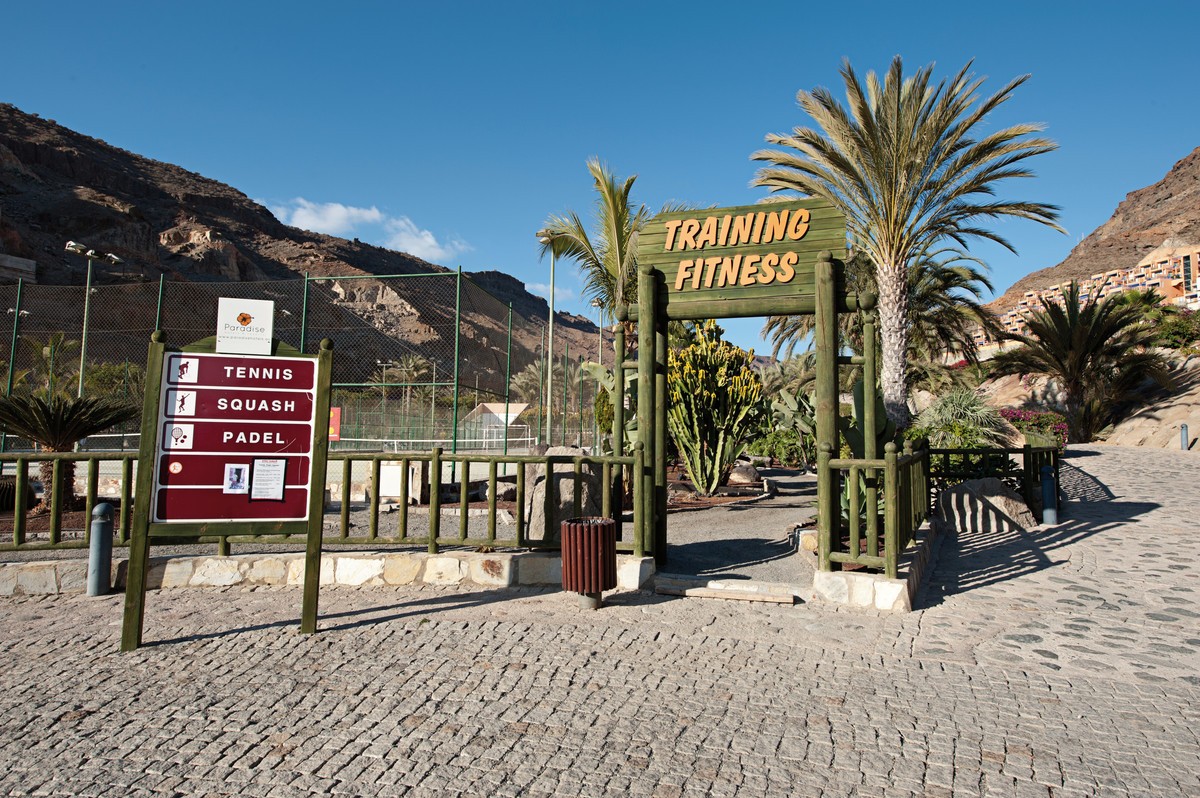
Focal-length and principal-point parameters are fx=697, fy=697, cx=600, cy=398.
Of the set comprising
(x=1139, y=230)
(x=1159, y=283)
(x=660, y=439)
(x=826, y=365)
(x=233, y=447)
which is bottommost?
(x=233, y=447)

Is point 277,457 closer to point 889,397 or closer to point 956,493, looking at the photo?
point 956,493

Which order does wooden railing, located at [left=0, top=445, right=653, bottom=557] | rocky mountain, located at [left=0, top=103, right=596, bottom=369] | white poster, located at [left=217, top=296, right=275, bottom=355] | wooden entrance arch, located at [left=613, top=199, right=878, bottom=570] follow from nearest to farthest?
white poster, located at [left=217, top=296, right=275, bottom=355] < wooden railing, located at [left=0, top=445, right=653, bottom=557] < wooden entrance arch, located at [left=613, top=199, right=878, bottom=570] < rocky mountain, located at [left=0, top=103, right=596, bottom=369]

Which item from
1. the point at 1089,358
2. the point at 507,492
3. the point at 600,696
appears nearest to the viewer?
the point at 600,696

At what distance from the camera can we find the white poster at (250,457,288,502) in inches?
198

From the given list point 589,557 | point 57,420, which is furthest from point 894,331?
point 57,420

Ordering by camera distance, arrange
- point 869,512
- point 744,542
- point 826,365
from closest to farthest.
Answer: point 869,512 → point 826,365 → point 744,542

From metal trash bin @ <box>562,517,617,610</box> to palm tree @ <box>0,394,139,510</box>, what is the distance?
807 cm

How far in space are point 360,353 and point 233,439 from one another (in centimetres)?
5603

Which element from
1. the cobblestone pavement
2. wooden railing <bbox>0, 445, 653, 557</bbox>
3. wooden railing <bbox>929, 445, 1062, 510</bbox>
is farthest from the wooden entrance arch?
wooden railing <bbox>929, 445, 1062, 510</bbox>

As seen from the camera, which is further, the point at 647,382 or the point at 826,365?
the point at 647,382

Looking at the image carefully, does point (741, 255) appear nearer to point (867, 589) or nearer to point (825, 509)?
point (825, 509)

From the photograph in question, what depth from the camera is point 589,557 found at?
17.4ft

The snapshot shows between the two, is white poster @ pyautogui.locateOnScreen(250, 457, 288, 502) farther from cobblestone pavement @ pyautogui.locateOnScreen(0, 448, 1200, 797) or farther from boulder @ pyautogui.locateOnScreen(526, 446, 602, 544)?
boulder @ pyautogui.locateOnScreen(526, 446, 602, 544)

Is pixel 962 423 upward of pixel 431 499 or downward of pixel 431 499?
upward
